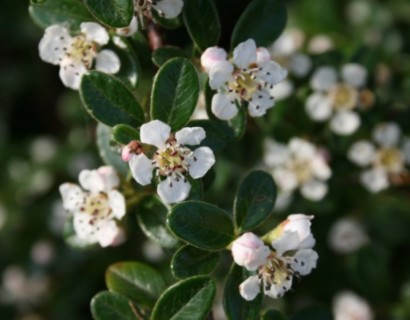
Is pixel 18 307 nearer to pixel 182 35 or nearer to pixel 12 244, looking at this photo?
pixel 12 244

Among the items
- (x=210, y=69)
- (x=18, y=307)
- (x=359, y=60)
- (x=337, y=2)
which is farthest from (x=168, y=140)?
(x=337, y=2)

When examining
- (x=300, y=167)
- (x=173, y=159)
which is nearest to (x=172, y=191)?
(x=173, y=159)

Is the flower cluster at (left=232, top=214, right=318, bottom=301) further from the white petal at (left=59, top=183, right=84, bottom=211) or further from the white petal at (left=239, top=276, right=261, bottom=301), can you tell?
the white petal at (left=59, top=183, right=84, bottom=211)

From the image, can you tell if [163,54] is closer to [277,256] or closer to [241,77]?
[241,77]

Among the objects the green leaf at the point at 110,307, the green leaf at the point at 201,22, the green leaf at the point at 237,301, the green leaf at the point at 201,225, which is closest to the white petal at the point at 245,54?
the green leaf at the point at 201,22

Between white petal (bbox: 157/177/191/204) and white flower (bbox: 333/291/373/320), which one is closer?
white petal (bbox: 157/177/191/204)

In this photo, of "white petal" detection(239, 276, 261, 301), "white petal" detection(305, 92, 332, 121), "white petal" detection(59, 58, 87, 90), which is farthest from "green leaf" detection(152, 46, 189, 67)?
"white petal" detection(305, 92, 332, 121)

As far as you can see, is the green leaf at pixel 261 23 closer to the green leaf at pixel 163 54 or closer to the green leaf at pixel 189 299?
the green leaf at pixel 163 54
